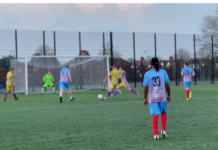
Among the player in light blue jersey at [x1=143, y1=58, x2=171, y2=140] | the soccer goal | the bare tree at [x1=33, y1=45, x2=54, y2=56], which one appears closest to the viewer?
the player in light blue jersey at [x1=143, y1=58, x2=171, y2=140]

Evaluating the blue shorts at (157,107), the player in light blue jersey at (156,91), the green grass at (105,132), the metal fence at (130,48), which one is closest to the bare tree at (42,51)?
the metal fence at (130,48)

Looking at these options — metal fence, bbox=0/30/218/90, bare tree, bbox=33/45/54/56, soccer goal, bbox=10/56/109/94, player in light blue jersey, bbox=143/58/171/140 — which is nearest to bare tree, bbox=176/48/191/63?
metal fence, bbox=0/30/218/90

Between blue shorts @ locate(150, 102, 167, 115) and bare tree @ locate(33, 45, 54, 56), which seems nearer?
blue shorts @ locate(150, 102, 167, 115)

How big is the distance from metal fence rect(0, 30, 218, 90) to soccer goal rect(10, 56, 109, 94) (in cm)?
267

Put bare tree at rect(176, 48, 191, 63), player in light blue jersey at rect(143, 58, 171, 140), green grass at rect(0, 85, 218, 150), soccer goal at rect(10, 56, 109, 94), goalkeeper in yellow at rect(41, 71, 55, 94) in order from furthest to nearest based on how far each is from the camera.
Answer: bare tree at rect(176, 48, 191, 63), soccer goal at rect(10, 56, 109, 94), goalkeeper in yellow at rect(41, 71, 55, 94), player in light blue jersey at rect(143, 58, 171, 140), green grass at rect(0, 85, 218, 150)

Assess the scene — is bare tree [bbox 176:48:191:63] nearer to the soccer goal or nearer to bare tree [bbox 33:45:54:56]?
the soccer goal

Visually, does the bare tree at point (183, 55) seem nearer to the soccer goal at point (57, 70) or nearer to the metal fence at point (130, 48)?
the metal fence at point (130, 48)

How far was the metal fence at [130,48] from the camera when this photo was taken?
2952 cm

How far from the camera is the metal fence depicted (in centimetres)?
2952

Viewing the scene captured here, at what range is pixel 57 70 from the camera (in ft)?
90.5

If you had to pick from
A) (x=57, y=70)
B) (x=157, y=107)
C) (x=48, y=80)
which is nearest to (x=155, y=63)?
(x=157, y=107)

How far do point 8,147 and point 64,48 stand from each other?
24429 millimetres

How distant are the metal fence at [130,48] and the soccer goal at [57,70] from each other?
8.75 ft

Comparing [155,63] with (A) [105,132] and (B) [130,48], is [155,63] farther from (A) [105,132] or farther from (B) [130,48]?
(B) [130,48]
